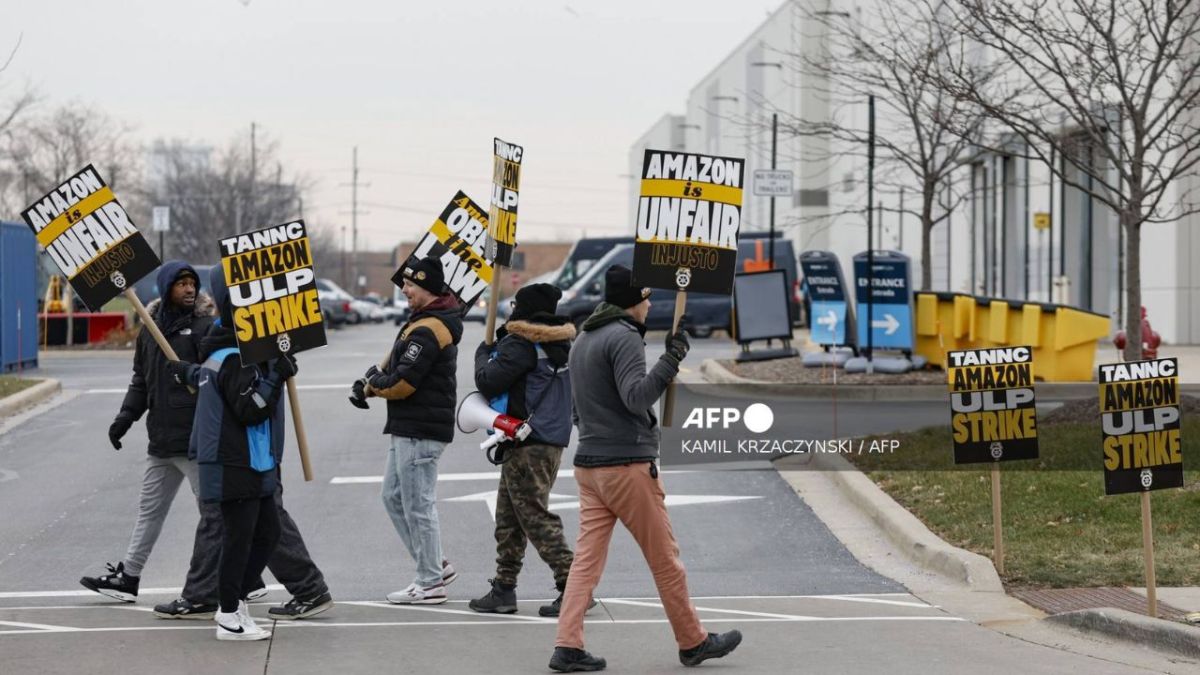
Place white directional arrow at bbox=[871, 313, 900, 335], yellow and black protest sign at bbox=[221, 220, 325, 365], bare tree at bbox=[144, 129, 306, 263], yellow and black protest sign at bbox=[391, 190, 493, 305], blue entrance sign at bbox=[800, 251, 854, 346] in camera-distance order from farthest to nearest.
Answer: bare tree at bbox=[144, 129, 306, 263] < blue entrance sign at bbox=[800, 251, 854, 346] < white directional arrow at bbox=[871, 313, 900, 335] < yellow and black protest sign at bbox=[391, 190, 493, 305] < yellow and black protest sign at bbox=[221, 220, 325, 365]

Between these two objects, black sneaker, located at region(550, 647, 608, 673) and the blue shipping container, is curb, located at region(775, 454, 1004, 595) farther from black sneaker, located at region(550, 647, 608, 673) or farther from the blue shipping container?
the blue shipping container

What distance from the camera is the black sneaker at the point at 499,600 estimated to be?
30.4 feet

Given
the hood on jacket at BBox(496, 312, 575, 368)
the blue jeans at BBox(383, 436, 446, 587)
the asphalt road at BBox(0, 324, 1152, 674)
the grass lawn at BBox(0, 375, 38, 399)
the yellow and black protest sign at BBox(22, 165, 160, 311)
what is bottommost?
the asphalt road at BBox(0, 324, 1152, 674)

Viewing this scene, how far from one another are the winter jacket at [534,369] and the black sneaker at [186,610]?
1815 millimetres

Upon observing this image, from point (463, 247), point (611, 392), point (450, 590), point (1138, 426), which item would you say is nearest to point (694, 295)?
point (463, 247)

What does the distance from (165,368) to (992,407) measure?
16.0 feet

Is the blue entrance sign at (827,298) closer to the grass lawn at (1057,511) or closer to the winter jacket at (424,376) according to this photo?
the grass lawn at (1057,511)

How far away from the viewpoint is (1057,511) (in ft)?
38.9

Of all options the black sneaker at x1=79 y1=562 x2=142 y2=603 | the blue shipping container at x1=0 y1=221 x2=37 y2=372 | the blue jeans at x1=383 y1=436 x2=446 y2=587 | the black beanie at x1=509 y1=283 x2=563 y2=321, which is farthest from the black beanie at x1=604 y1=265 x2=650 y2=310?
the blue shipping container at x1=0 y1=221 x2=37 y2=372

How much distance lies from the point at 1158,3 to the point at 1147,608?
17.3 meters

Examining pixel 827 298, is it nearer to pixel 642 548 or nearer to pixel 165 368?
pixel 165 368

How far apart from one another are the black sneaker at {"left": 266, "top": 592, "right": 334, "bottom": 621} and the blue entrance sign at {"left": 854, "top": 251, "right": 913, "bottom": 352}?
15176 mm

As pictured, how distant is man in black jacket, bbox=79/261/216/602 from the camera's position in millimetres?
9312

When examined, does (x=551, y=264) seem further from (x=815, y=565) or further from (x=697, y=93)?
(x=815, y=565)
